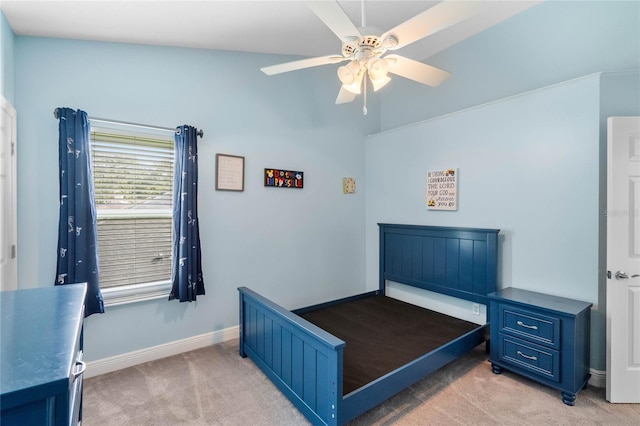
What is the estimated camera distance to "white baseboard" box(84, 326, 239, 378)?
8.25 ft

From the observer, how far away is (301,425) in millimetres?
1955

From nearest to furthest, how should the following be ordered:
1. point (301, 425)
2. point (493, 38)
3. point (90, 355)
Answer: point (301, 425), point (90, 355), point (493, 38)

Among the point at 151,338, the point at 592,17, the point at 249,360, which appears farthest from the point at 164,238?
the point at 592,17

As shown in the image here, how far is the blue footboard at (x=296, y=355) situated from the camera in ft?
5.72

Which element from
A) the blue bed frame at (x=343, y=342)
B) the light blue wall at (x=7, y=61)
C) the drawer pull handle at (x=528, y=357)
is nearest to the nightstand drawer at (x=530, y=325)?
the drawer pull handle at (x=528, y=357)

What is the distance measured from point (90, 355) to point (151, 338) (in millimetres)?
442

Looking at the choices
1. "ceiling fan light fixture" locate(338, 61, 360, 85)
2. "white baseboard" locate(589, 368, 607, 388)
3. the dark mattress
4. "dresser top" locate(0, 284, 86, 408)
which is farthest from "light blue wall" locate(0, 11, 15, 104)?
"white baseboard" locate(589, 368, 607, 388)

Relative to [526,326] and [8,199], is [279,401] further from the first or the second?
[8,199]

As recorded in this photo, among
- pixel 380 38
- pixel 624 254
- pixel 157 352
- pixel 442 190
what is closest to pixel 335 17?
pixel 380 38

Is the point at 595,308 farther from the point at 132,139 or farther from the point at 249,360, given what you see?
the point at 132,139

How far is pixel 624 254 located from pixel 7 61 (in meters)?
4.49

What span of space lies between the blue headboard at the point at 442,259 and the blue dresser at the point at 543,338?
387 mm

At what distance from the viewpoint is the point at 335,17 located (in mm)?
1492

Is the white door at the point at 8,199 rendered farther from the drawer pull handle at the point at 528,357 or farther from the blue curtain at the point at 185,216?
the drawer pull handle at the point at 528,357
